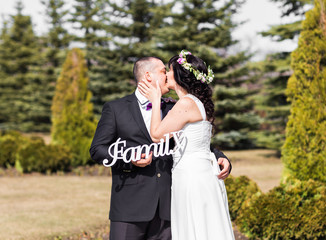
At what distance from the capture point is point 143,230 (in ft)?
9.84

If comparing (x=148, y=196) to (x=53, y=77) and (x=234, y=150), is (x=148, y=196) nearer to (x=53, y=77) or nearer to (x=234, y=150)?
(x=234, y=150)

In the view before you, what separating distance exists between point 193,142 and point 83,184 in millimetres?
8566

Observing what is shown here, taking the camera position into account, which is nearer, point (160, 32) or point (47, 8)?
point (160, 32)

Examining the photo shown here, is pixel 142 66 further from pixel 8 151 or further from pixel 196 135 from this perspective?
pixel 8 151

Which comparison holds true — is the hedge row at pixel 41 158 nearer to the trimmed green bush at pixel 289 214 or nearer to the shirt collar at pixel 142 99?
the trimmed green bush at pixel 289 214

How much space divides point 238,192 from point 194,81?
13.9 feet

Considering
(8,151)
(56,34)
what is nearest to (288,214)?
(8,151)

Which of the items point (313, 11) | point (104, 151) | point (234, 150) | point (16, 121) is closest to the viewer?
point (104, 151)

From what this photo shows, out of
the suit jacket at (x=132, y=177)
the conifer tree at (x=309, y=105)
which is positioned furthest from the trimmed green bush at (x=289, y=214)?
the suit jacket at (x=132, y=177)

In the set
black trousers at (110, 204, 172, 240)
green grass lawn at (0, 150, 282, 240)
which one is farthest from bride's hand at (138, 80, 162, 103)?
green grass lawn at (0, 150, 282, 240)

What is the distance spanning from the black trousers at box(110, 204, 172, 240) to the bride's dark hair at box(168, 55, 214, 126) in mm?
996

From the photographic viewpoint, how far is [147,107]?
3.09 metres

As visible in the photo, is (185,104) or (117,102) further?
(117,102)

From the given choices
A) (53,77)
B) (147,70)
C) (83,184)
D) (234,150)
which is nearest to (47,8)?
(53,77)
